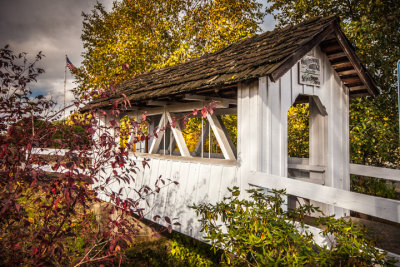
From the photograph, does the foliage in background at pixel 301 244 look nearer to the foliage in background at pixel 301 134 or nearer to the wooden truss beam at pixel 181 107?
the wooden truss beam at pixel 181 107

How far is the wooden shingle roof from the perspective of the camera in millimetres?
4001

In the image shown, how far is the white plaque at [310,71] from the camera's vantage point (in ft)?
15.5

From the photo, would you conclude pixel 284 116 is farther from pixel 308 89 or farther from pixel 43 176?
pixel 43 176

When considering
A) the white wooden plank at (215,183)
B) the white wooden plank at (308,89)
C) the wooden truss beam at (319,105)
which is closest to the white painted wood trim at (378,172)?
the wooden truss beam at (319,105)

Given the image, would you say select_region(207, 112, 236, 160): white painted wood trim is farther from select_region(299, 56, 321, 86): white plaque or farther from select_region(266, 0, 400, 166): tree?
select_region(266, 0, 400, 166): tree

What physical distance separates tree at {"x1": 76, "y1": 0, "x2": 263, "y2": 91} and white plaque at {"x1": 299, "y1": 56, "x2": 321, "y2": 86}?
9.54m

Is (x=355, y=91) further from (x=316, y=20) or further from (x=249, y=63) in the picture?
(x=249, y=63)

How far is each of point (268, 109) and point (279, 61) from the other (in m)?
0.70

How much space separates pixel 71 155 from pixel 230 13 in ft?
49.1

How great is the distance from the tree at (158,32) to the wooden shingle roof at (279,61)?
882 centimetres

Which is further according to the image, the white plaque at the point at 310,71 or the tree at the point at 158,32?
the tree at the point at 158,32

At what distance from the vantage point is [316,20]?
5.16 metres

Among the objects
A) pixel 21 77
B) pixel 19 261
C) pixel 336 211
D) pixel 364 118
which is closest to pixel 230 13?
pixel 364 118

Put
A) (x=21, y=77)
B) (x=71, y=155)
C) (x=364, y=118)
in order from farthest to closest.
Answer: (x=364, y=118)
(x=21, y=77)
(x=71, y=155)
